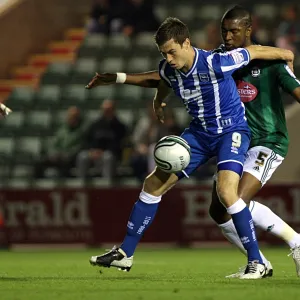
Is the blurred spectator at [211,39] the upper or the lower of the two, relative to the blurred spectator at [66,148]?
upper

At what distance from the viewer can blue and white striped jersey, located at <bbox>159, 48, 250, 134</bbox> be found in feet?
26.5

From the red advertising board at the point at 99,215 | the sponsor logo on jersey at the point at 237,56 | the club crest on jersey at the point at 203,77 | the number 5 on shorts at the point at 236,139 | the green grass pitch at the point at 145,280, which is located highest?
the sponsor logo on jersey at the point at 237,56

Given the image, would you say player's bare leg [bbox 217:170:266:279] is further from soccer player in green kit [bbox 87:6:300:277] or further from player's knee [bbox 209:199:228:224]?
player's knee [bbox 209:199:228:224]

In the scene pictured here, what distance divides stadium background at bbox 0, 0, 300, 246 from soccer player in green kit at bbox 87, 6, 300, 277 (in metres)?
5.44

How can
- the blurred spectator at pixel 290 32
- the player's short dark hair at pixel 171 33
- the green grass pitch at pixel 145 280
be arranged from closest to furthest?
the green grass pitch at pixel 145 280 → the player's short dark hair at pixel 171 33 → the blurred spectator at pixel 290 32

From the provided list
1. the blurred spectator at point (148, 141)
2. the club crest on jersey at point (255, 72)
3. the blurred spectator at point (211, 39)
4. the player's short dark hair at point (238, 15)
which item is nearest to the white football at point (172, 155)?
the club crest on jersey at point (255, 72)

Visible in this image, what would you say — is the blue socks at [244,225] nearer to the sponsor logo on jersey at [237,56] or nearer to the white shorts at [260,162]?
the white shorts at [260,162]

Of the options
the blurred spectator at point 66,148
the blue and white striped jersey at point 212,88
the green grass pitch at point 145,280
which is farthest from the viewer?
the blurred spectator at point 66,148

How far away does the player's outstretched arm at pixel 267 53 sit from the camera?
27.0ft

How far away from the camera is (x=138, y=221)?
8.46 m

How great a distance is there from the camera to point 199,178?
15250mm

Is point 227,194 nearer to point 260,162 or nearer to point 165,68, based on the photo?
point 260,162

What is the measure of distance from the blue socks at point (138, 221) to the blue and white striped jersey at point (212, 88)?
754 millimetres

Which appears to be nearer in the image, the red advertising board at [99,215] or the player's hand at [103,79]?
the player's hand at [103,79]
